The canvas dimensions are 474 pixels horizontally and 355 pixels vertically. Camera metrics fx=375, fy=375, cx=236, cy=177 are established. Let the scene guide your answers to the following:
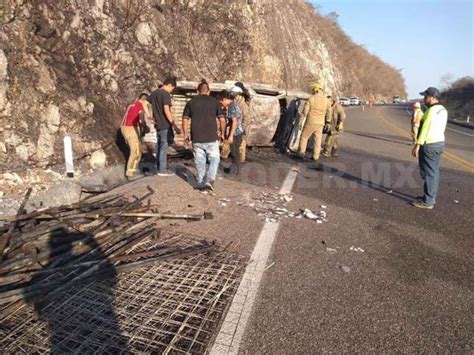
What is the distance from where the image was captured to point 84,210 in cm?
492

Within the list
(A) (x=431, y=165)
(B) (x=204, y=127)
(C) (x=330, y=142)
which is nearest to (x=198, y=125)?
(B) (x=204, y=127)

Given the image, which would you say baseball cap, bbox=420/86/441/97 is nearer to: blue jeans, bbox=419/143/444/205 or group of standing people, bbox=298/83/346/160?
blue jeans, bbox=419/143/444/205

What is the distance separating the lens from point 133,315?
9.59ft

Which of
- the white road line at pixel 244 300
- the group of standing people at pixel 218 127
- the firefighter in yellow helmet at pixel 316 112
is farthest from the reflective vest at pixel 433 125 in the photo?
the firefighter in yellow helmet at pixel 316 112

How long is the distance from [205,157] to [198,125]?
61cm

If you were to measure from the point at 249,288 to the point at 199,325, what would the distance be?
2.25 feet

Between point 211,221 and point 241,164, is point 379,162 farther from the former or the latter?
point 211,221

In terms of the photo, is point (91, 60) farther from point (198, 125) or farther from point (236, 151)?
point (198, 125)

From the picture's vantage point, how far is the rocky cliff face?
7.79 meters

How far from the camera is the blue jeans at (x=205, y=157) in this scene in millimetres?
6630

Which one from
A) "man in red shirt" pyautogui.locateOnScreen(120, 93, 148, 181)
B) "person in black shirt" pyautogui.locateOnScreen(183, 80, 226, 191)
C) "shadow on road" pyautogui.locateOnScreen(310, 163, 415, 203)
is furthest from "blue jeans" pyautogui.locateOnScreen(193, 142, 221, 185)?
"shadow on road" pyautogui.locateOnScreen(310, 163, 415, 203)

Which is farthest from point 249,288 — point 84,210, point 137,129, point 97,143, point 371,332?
point 97,143

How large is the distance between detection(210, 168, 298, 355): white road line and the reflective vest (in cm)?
321

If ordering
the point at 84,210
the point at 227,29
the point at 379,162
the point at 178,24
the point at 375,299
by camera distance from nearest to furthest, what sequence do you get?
the point at 375,299, the point at 84,210, the point at 379,162, the point at 178,24, the point at 227,29
